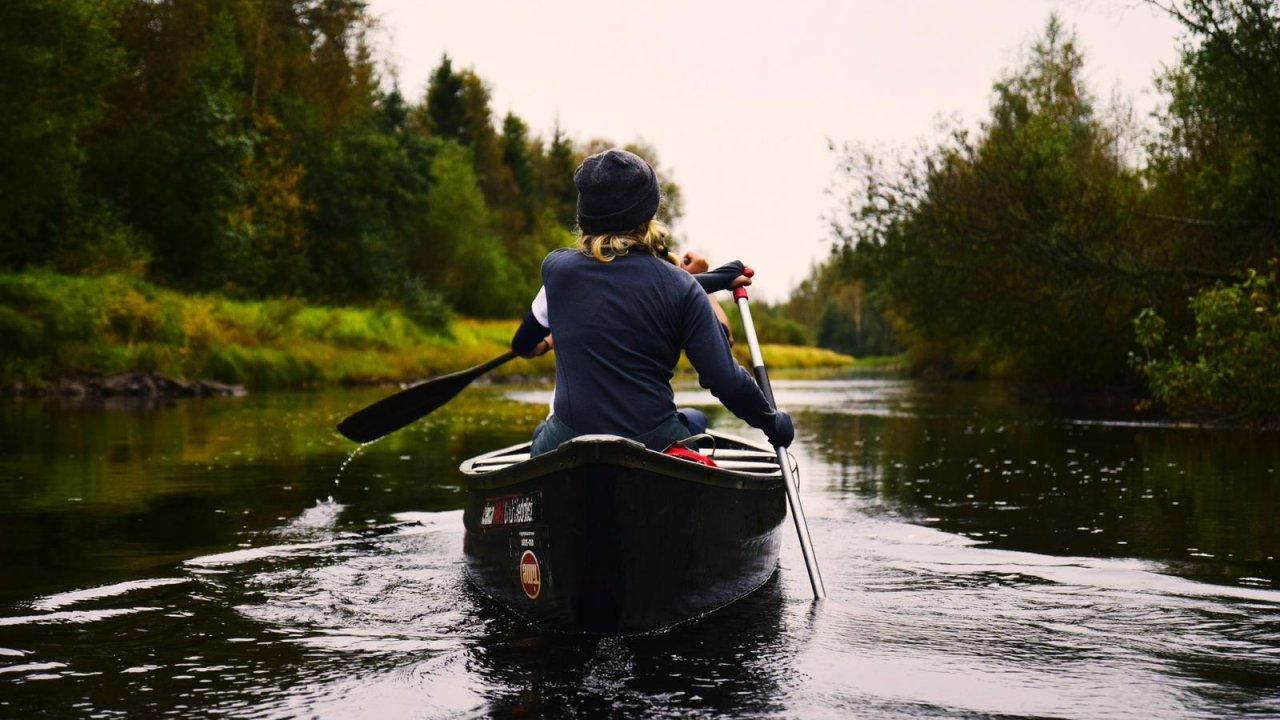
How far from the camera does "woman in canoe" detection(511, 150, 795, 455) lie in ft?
16.2

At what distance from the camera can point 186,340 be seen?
26375 mm

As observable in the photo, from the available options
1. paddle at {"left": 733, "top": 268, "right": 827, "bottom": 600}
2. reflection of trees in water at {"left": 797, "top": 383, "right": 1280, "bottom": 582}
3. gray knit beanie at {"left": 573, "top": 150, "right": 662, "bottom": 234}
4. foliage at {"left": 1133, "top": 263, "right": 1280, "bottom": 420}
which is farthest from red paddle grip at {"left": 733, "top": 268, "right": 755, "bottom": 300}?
foliage at {"left": 1133, "top": 263, "right": 1280, "bottom": 420}

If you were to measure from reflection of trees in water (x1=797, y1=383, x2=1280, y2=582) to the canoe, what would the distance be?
116 inches

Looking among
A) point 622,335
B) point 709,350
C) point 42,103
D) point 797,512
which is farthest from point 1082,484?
point 42,103

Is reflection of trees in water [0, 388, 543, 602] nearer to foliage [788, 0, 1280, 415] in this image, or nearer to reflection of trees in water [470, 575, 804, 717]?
reflection of trees in water [470, 575, 804, 717]

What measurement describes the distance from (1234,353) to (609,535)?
1265 centimetres

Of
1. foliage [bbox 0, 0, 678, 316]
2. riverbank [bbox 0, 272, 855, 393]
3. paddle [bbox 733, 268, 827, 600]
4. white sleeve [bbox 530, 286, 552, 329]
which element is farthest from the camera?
foliage [bbox 0, 0, 678, 316]

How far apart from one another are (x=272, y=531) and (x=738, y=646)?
13.4 ft

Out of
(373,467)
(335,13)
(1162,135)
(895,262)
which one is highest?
(335,13)

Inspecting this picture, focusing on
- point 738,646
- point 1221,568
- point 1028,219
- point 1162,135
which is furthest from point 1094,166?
point 738,646

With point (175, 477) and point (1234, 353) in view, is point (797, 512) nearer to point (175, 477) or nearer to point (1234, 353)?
point (175, 477)

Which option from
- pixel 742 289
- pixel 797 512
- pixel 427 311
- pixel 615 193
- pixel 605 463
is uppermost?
pixel 427 311

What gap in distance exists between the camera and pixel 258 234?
3647cm

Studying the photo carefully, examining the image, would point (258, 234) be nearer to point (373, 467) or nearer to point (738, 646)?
point (373, 467)
